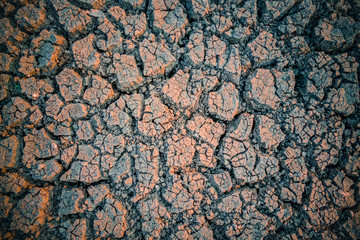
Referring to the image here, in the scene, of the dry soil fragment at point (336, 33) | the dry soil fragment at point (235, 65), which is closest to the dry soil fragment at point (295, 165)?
the dry soil fragment at point (235, 65)

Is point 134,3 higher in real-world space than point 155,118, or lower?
higher

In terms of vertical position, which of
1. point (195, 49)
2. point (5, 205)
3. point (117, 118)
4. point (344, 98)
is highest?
point (344, 98)

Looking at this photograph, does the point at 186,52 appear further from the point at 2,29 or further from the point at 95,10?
the point at 2,29

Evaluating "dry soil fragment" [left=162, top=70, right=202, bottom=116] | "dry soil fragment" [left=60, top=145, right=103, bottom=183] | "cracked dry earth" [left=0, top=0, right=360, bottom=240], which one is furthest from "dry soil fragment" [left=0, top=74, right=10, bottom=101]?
"dry soil fragment" [left=162, top=70, right=202, bottom=116]

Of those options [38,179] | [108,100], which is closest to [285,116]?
[108,100]

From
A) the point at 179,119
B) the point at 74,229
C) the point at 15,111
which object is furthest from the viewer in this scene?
the point at 179,119

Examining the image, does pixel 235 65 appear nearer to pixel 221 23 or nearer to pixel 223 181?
pixel 221 23

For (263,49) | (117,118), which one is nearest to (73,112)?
(117,118)

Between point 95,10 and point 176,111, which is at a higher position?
point 95,10
